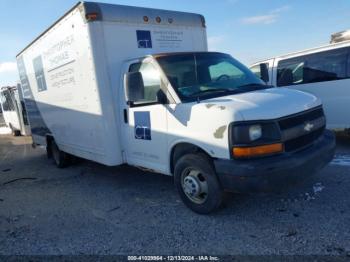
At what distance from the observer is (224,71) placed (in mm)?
5117

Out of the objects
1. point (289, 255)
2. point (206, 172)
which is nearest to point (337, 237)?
point (289, 255)

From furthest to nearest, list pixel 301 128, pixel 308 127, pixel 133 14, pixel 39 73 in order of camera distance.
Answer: pixel 39 73 < pixel 133 14 < pixel 308 127 < pixel 301 128

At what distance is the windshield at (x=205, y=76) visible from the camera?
4.57 meters

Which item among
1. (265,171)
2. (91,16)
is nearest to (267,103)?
(265,171)

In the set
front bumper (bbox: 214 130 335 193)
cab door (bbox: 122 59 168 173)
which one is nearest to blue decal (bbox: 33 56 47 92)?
cab door (bbox: 122 59 168 173)

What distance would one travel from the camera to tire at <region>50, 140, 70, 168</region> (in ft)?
26.0

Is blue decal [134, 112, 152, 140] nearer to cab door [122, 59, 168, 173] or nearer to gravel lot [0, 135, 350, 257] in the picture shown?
cab door [122, 59, 168, 173]

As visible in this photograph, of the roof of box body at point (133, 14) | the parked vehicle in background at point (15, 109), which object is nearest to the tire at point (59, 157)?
the roof of box body at point (133, 14)

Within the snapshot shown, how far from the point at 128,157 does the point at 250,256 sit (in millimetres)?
2715

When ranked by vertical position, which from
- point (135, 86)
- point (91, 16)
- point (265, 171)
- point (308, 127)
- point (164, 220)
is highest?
point (91, 16)

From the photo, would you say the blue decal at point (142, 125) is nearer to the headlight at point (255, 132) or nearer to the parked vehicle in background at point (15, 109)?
the headlight at point (255, 132)

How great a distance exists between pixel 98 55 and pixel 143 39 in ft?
2.82

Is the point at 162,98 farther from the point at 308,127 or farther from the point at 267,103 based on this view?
the point at 308,127

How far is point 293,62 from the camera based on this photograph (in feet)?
26.7
